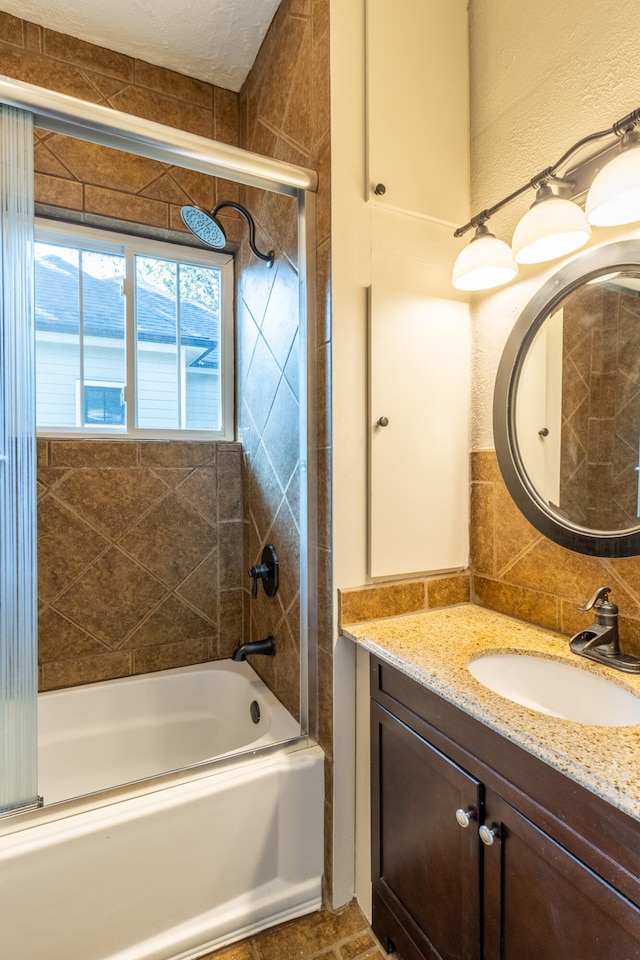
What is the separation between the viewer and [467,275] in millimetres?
1217

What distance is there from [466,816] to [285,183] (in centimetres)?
156

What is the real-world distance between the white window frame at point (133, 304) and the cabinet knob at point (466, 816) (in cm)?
172

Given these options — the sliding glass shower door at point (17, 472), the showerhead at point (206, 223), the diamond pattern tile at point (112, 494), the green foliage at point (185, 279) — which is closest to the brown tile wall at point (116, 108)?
the green foliage at point (185, 279)

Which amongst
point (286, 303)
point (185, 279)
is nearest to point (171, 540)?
point (286, 303)

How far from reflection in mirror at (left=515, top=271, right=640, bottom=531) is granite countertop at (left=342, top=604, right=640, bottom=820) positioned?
13.0 inches

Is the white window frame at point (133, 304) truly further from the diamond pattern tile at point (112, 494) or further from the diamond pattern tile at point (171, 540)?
the diamond pattern tile at point (171, 540)

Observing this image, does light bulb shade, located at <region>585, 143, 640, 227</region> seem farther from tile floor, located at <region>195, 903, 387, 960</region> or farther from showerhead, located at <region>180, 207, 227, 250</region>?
tile floor, located at <region>195, 903, 387, 960</region>

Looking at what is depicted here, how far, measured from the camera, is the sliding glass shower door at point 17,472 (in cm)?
102

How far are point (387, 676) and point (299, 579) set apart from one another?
15.6 inches

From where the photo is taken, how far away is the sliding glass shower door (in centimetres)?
102

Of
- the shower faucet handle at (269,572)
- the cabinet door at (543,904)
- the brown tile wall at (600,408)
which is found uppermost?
the brown tile wall at (600,408)

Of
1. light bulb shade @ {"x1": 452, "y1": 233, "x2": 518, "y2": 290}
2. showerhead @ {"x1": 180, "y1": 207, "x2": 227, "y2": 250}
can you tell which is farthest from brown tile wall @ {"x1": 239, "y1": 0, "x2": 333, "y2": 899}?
light bulb shade @ {"x1": 452, "y1": 233, "x2": 518, "y2": 290}

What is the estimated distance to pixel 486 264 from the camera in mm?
1172

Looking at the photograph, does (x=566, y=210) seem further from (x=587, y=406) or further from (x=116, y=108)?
(x=116, y=108)
